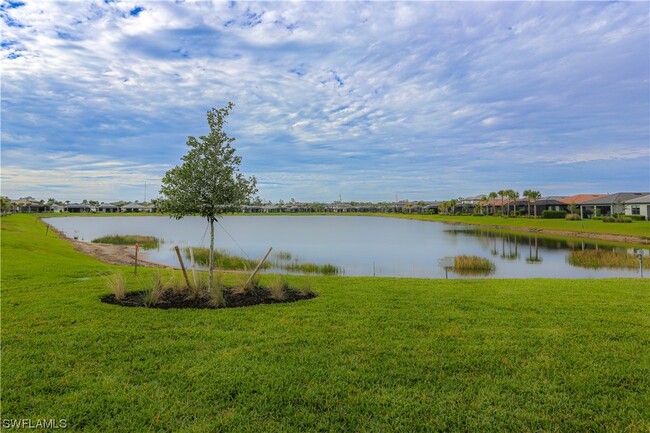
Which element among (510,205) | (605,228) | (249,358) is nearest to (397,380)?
(249,358)

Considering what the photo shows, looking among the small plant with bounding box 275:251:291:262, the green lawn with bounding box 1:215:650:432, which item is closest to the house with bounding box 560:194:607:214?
the small plant with bounding box 275:251:291:262

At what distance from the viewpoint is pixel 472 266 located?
78.0ft

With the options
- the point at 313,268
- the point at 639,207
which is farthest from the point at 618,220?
the point at 313,268

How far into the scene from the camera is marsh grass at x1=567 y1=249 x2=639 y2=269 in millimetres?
23516

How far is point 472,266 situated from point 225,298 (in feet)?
60.6

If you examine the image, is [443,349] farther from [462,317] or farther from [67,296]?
[67,296]

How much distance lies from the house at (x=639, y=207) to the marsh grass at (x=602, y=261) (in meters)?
40.4

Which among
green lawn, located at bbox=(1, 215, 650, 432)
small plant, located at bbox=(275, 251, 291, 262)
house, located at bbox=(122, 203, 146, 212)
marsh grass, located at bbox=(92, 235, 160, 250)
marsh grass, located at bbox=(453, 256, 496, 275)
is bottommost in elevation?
marsh grass, located at bbox=(453, 256, 496, 275)

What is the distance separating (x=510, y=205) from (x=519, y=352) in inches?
4313

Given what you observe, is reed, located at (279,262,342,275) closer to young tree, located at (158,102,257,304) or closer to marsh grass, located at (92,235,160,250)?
young tree, located at (158,102,257,304)

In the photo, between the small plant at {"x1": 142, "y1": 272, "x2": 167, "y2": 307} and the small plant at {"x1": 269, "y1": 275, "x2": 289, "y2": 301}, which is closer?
the small plant at {"x1": 142, "y1": 272, "x2": 167, "y2": 307}

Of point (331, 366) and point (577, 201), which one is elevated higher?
point (577, 201)

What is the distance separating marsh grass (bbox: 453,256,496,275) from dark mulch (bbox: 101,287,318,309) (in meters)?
14.9

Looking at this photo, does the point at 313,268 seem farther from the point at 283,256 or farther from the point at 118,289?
the point at 118,289
